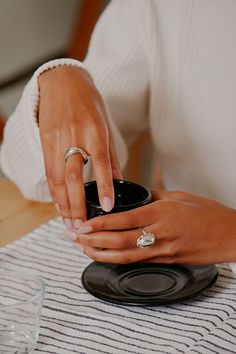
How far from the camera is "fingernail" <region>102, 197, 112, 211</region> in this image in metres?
0.93

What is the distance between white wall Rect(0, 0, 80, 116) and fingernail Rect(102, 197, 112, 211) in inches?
80.9

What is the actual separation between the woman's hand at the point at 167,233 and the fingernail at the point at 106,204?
1cm

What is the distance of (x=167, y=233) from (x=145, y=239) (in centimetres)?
3

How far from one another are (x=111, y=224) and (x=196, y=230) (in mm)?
131

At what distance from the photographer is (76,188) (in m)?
0.98

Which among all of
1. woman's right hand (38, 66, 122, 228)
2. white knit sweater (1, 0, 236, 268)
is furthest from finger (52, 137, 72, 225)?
white knit sweater (1, 0, 236, 268)

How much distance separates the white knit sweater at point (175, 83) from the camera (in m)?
1.39

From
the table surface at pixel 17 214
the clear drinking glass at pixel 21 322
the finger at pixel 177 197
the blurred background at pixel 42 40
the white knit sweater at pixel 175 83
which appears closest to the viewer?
the clear drinking glass at pixel 21 322

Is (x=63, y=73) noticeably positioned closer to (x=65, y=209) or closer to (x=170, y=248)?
(x=65, y=209)

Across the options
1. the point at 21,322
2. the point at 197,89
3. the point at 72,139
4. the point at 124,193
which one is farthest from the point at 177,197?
the point at 197,89

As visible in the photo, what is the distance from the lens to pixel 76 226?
96 cm

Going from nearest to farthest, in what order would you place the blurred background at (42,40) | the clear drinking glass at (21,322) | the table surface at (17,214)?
the clear drinking glass at (21,322), the table surface at (17,214), the blurred background at (42,40)

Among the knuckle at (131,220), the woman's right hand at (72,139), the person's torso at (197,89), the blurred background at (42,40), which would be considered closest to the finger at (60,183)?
the woman's right hand at (72,139)

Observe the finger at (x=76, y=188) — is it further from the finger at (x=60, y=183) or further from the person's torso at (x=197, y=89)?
the person's torso at (x=197, y=89)
